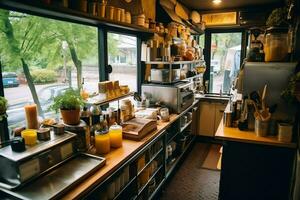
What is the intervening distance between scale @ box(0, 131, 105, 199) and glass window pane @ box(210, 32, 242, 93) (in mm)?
4017

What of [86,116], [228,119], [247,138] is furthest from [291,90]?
[86,116]

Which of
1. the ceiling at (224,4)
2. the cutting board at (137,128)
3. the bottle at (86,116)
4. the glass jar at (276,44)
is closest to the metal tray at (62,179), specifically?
the bottle at (86,116)

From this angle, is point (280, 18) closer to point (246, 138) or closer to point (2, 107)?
point (246, 138)

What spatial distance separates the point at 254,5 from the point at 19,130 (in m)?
4.56

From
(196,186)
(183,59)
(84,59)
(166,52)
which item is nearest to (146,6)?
(166,52)

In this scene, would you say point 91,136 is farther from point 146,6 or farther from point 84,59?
point 146,6

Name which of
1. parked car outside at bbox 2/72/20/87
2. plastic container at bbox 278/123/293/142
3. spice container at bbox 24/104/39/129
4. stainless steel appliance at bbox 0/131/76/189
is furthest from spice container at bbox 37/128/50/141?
plastic container at bbox 278/123/293/142

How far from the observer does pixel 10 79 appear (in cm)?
175

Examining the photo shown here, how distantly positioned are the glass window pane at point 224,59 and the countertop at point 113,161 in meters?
3.04

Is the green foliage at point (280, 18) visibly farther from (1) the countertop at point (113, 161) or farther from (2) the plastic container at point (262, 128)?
(1) the countertop at point (113, 161)

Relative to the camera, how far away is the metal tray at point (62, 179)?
1222mm

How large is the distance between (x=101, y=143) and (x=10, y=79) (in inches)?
33.2

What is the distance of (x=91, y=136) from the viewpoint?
192 cm

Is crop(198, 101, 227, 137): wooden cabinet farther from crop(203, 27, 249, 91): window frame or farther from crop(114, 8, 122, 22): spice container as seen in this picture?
crop(114, 8, 122, 22): spice container
